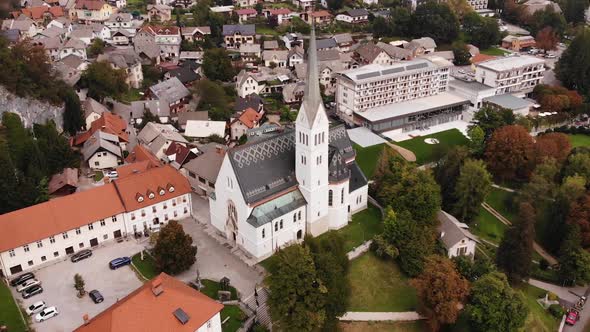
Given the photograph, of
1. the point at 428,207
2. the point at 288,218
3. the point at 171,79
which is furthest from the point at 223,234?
the point at 171,79

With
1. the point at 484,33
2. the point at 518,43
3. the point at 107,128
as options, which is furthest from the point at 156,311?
the point at 518,43

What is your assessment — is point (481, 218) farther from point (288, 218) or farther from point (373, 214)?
point (288, 218)

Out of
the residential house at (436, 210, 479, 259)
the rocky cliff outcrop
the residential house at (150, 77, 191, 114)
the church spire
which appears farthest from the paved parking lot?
the residential house at (150, 77, 191, 114)

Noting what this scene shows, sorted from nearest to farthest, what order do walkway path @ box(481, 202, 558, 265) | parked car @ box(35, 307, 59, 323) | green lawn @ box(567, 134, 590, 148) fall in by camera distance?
parked car @ box(35, 307, 59, 323) < walkway path @ box(481, 202, 558, 265) < green lawn @ box(567, 134, 590, 148)

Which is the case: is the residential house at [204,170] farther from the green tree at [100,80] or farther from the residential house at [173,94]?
the green tree at [100,80]

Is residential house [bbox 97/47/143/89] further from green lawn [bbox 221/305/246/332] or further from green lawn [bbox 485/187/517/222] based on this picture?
green lawn [bbox 485/187/517/222]
